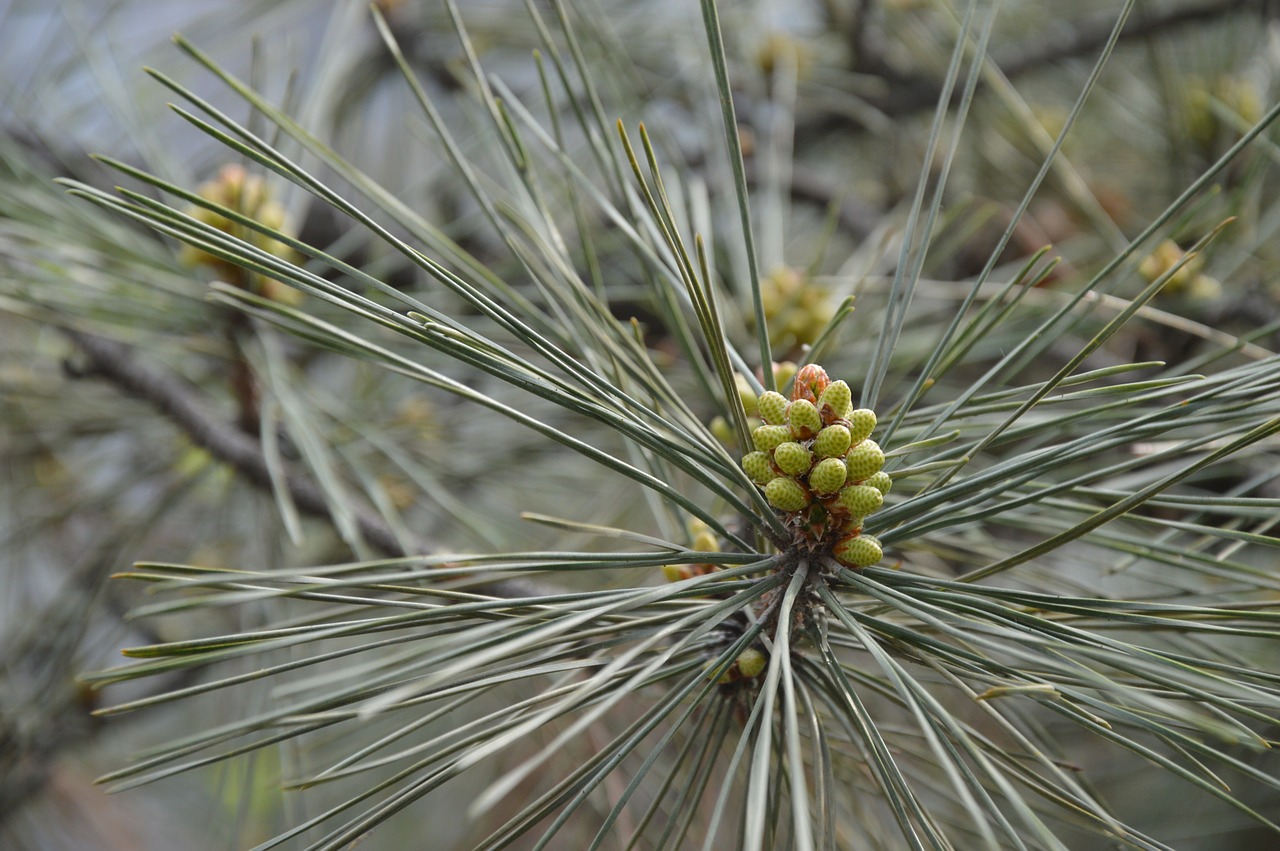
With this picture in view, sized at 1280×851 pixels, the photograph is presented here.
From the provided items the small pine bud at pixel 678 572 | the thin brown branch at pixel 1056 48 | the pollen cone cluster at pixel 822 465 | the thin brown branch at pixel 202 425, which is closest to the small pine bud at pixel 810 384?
the pollen cone cluster at pixel 822 465

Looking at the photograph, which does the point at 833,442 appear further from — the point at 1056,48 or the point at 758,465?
the point at 1056,48

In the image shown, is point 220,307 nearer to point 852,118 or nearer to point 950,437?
point 950,437

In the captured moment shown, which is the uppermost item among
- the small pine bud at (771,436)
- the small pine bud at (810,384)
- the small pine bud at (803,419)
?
the small pine bud at (810,384)

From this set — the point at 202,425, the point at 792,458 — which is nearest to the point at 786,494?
the point at 792,458

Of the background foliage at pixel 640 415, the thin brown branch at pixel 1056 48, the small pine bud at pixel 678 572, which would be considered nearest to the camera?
the background foliage at pixel 640 415

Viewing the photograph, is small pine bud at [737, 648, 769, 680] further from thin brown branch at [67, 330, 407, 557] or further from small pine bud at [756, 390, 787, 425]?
thin brown branch at [67, 330, 407, 557]

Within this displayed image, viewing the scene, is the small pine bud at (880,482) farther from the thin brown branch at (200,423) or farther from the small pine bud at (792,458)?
the thin brown branch at (200,423)

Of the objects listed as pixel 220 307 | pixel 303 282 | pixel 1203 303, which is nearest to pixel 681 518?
pixel 303 282
